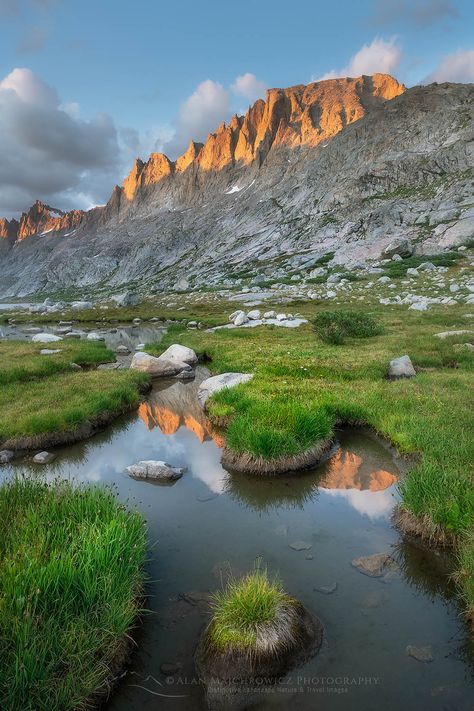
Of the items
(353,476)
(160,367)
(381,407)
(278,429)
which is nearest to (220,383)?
(278,429)

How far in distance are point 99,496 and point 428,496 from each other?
7.01 m

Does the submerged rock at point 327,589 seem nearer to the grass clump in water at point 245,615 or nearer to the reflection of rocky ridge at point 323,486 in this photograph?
the grass clump in water at point 245,615

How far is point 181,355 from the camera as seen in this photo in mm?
27641

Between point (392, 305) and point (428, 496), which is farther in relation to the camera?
point (392, 305)

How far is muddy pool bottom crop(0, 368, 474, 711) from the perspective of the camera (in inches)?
223

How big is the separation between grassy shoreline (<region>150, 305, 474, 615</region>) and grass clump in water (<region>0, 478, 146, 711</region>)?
5.44 meters

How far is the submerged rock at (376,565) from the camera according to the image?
25.9 ft

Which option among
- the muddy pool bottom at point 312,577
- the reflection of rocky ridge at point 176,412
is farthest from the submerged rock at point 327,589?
the reflection of rocky ridge at point 176,412

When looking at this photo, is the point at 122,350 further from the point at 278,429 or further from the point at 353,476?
the point at 353,476

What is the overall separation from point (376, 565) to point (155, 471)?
6.77 m

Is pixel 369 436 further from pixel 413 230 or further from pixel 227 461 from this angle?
pixel 413 230

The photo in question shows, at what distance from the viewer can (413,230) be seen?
10981 centimetres

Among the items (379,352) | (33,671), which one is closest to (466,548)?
(33,671)

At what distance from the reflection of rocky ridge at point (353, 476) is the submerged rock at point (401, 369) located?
26.5ft
